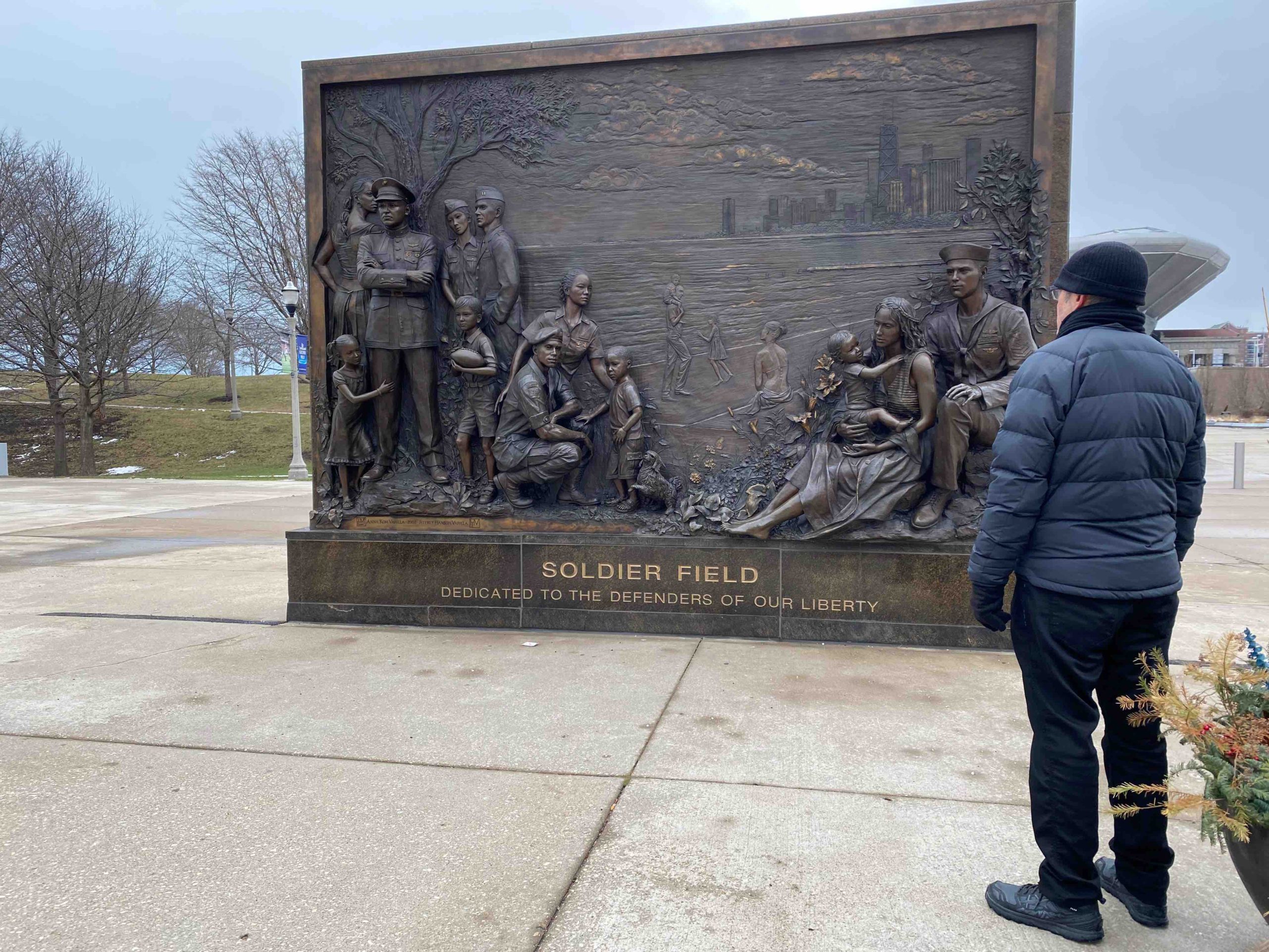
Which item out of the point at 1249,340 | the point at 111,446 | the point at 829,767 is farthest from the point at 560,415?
the point at 1249,340

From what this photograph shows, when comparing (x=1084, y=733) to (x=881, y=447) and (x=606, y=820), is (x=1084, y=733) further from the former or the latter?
(x=881, y=447)

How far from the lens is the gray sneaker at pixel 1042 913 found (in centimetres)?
271

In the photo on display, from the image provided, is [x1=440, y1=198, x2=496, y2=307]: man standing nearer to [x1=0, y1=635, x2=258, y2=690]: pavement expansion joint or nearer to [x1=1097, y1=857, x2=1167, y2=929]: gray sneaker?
[x1=0, y1=635, x2=258, y2=690]: pavement expansion joint

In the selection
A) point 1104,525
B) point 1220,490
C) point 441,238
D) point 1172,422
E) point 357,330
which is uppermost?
point 441,238

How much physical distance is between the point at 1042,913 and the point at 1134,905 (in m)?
0.33

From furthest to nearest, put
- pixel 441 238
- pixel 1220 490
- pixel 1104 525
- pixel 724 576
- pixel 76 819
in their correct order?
pixel 1220 490
pixel 441 238
pixel 724 576
pixel 76 819
pixel 1104 525

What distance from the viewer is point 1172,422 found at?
8.87 ft

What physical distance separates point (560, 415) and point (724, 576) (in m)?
1.75

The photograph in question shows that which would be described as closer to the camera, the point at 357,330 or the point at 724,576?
the point at 724,576

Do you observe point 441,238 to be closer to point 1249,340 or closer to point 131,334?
point 131,334

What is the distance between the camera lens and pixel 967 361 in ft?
20.2

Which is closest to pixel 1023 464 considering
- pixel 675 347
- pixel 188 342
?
pixel 675 347

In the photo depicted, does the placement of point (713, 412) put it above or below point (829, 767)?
above

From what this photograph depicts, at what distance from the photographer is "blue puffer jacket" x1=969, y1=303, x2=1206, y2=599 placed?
105 inches
